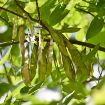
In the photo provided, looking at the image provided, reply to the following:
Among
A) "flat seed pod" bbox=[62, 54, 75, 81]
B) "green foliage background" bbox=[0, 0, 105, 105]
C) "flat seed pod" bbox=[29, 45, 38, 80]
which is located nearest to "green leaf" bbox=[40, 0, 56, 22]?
"green foliage background" bbox=[0, 0, 105, 105]

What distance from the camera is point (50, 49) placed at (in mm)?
726

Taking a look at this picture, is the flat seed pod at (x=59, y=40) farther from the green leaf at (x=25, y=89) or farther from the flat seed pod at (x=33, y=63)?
the green leaf at (x=25, y=89)

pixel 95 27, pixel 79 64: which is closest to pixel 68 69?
pixel 79 64

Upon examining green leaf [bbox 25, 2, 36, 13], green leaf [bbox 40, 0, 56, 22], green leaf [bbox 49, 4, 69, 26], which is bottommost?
green leaf [bbox 49, 4, 69, 26]

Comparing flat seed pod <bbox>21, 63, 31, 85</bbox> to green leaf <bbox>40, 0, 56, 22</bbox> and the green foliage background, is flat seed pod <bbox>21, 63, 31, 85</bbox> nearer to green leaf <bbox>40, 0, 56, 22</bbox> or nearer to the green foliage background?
the green foliage background

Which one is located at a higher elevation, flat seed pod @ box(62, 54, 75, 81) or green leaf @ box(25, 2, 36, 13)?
green leaf @ box(25, 2, 36, 13)

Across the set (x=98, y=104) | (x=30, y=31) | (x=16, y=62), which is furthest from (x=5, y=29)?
(x=98, y=104)

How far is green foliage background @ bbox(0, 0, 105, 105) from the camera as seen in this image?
2.35ft

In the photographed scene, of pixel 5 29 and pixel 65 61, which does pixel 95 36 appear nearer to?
pixel 65 61

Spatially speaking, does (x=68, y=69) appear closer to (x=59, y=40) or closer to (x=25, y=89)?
(x=59, y=40)

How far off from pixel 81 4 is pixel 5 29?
342mm

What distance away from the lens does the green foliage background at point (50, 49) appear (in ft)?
2.35

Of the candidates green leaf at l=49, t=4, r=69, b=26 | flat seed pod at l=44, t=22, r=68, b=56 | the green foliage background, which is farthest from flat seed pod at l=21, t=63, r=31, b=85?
green leaf at l=49, t=4, r=69, b=26

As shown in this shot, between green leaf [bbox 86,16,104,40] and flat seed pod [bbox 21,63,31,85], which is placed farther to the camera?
green leaf [bbox 86,16,104,40]
